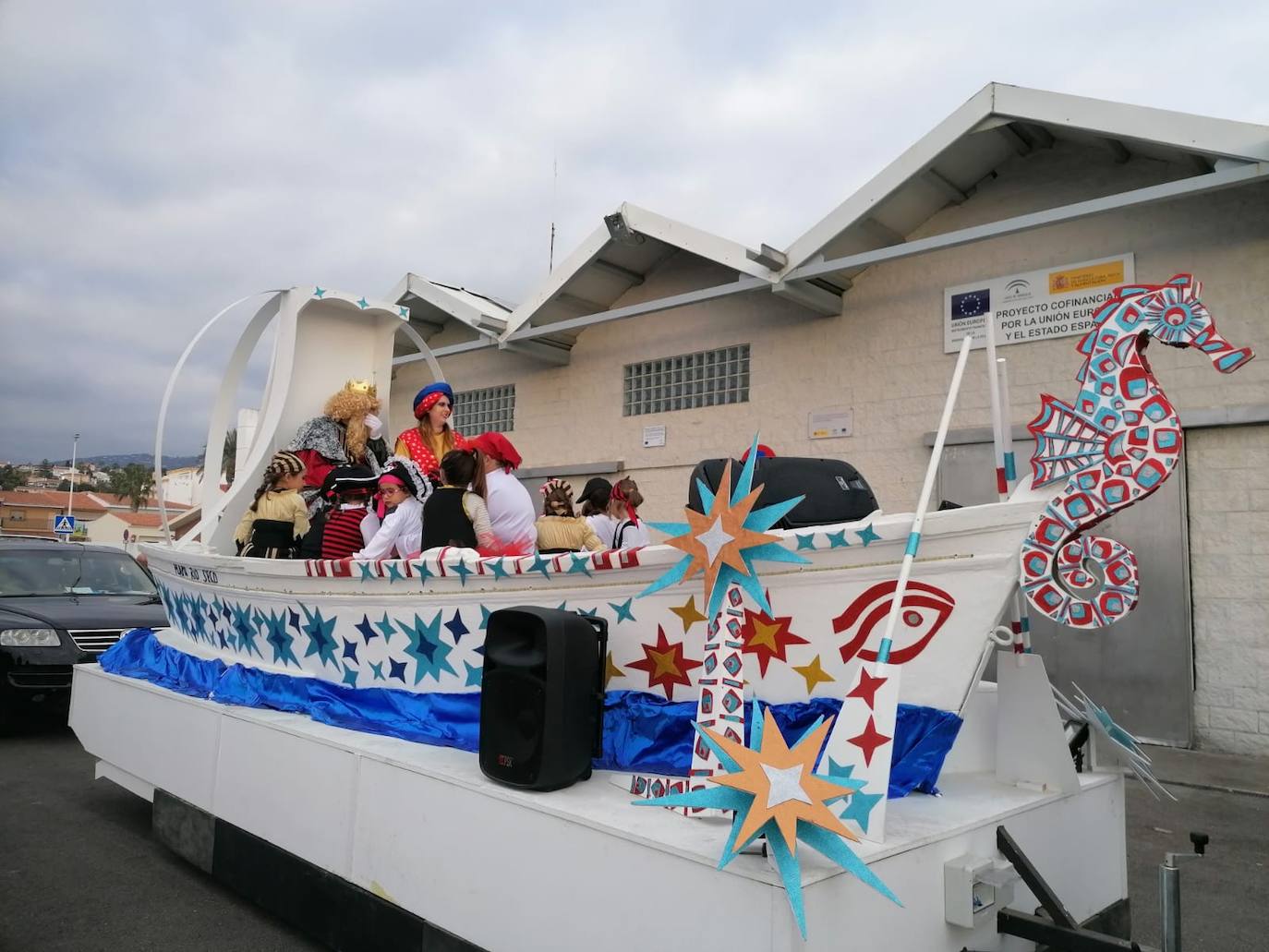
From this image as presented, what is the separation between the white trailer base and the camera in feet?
7.20

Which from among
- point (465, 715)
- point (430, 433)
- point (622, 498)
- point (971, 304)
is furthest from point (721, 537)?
point (971, 304)

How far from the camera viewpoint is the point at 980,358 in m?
8.08

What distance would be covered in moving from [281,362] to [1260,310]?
23.7ft

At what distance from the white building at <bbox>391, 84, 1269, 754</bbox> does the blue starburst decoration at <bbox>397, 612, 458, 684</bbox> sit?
5.52 metres

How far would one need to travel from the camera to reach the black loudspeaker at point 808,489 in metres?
3.31

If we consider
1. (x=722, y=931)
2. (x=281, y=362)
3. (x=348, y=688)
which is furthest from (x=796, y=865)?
(x=281, y=362)

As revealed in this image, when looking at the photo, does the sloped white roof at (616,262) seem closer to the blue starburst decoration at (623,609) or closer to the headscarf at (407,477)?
the headscarf at (407,477)

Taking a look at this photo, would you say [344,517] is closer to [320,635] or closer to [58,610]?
[320,635]

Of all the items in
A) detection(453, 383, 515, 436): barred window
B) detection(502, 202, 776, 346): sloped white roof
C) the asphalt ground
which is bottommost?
the asphalt ground

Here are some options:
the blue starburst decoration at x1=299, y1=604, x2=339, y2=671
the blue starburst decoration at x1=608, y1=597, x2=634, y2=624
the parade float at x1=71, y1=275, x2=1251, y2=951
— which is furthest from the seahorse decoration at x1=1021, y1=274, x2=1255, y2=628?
the blue starburst decoration at x1=299, y1=604, x2=339, y2=671

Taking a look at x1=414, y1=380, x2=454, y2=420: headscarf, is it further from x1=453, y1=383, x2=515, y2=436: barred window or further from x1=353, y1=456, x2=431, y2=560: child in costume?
x1=453, y1=383, x2=515, y2=436: barred window

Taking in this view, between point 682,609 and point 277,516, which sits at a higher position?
point 277,516

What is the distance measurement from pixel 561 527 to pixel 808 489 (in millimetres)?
2384

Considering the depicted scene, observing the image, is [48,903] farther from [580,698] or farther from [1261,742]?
[1261,742]
